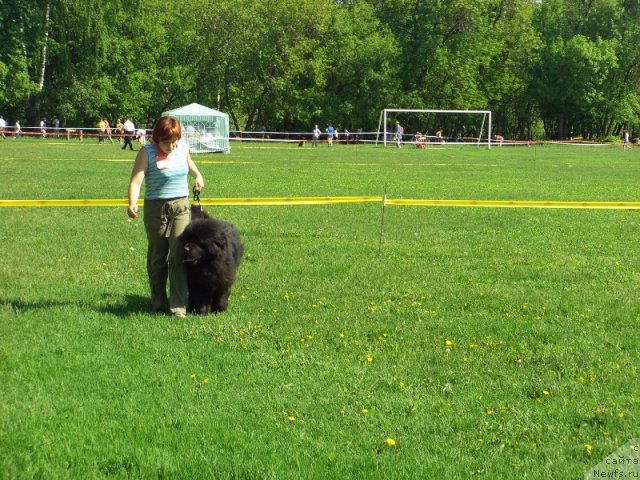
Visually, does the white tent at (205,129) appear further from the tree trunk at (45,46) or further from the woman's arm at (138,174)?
the woman's arm at (138,174)

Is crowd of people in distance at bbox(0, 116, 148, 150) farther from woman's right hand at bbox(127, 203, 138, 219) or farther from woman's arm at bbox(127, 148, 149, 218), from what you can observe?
woman's right hand at bbox(127, 203, 138, 219)

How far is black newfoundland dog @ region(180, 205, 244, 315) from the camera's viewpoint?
6676mm

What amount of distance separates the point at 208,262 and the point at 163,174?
3.01 ft

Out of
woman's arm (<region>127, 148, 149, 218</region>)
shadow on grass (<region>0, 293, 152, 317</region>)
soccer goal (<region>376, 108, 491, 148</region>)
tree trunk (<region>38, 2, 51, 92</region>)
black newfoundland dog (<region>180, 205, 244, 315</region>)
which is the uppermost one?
tree trunk (<region>38, 2, 51, 92</region>)

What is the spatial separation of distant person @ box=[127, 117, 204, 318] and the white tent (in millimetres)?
33217

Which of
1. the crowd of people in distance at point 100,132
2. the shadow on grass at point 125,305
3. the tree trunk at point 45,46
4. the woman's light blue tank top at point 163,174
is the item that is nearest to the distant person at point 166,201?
the woman's light blue tank top at point 163,174

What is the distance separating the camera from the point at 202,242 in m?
6.66

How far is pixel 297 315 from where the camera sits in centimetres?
699

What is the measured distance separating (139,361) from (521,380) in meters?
2.89

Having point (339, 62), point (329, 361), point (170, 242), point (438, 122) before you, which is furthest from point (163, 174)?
point (438, 122)

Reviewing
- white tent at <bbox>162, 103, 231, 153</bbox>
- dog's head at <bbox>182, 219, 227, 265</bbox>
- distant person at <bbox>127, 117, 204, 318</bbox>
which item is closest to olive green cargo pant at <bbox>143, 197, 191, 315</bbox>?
distant person at <bbox>127, 117, 204, 318</bbox>

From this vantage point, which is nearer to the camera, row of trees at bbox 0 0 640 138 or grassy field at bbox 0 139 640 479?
grassy field at bbox 0 139 640 479

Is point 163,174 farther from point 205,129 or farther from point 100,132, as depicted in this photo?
point 100,132

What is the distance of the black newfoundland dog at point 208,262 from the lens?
6676 mm
